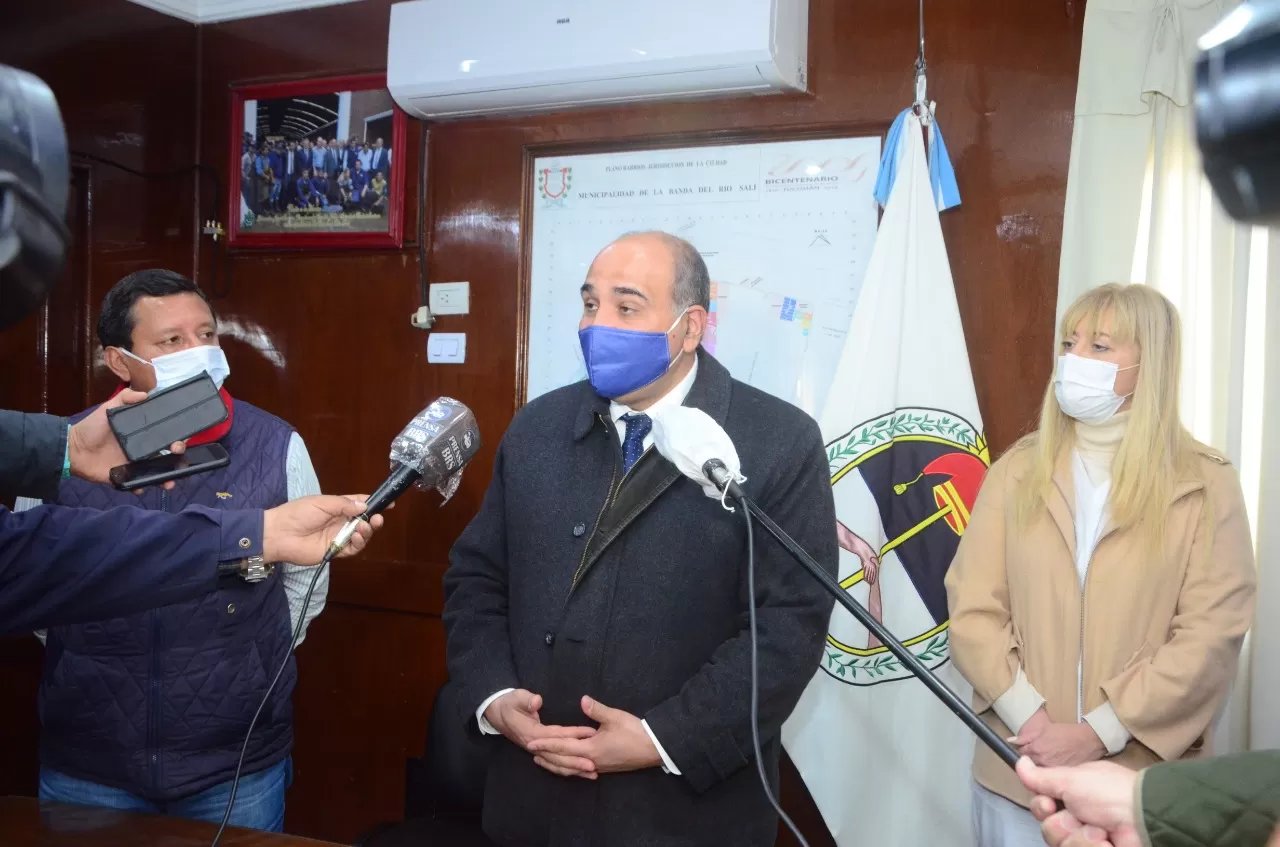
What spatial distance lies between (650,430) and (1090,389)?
3.09 feet

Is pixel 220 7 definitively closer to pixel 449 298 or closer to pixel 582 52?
pixel 449 298

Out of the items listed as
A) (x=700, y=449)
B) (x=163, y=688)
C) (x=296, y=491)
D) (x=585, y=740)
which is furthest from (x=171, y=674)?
(x=700, y=449)

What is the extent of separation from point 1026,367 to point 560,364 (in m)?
1.33

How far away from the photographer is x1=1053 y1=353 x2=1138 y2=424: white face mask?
213cm

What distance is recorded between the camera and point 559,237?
3.14 m

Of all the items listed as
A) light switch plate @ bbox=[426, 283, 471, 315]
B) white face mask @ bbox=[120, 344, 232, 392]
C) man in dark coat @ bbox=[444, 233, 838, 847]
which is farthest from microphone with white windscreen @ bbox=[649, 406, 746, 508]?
light switch plate @ bbox=[426, 283, 471, 315]

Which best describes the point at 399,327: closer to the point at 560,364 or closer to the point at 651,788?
the point at 560,364

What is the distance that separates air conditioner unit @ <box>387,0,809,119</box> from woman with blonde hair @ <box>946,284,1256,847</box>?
109cm

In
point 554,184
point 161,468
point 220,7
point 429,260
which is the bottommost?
point 161,468

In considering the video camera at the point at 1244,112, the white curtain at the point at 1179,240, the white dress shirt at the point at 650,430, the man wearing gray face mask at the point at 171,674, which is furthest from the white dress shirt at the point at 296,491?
the video camera at the point at 1244,112

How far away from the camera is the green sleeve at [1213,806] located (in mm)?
1183

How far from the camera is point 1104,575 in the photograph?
204 cm

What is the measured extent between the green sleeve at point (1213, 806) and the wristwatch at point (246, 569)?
4.17 feet

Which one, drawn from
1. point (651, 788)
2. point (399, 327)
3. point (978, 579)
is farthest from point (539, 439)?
point (399, 327)
